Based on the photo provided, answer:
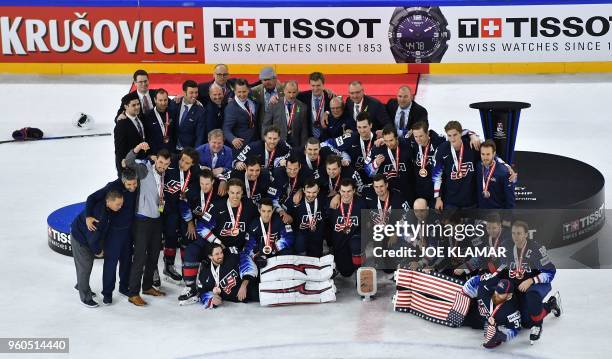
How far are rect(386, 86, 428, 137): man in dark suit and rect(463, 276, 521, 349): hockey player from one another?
9.03 ft

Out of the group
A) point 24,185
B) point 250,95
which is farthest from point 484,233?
point 24,185

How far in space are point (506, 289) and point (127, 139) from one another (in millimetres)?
4553

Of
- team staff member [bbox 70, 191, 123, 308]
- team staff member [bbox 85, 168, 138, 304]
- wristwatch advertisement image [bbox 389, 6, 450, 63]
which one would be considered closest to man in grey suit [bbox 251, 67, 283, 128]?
team staff member [bbox 85, 168, 138, 304]

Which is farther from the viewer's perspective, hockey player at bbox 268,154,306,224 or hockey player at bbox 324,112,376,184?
hockey player at bbox 324,112,376,184

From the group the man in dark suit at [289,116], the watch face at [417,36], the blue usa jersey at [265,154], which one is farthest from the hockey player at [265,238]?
the watch face at [417,36]

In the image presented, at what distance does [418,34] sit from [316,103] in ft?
23.3

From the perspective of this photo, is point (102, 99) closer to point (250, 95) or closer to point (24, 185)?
point (24, 185)

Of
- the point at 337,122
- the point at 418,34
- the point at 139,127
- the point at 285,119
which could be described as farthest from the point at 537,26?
the point at 139,127

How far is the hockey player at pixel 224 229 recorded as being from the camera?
509 inches

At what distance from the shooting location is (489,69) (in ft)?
70.9

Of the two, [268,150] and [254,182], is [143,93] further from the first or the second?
[254,182]

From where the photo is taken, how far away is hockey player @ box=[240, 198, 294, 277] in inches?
508

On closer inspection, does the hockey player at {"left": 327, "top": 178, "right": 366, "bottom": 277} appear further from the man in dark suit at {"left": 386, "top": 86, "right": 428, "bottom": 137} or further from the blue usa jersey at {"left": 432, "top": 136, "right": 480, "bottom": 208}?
the man in dark suit at {"left": 386, "top": 86, "right": 428, "bottom": 137}

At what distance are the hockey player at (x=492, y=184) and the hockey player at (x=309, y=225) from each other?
1627 mm
